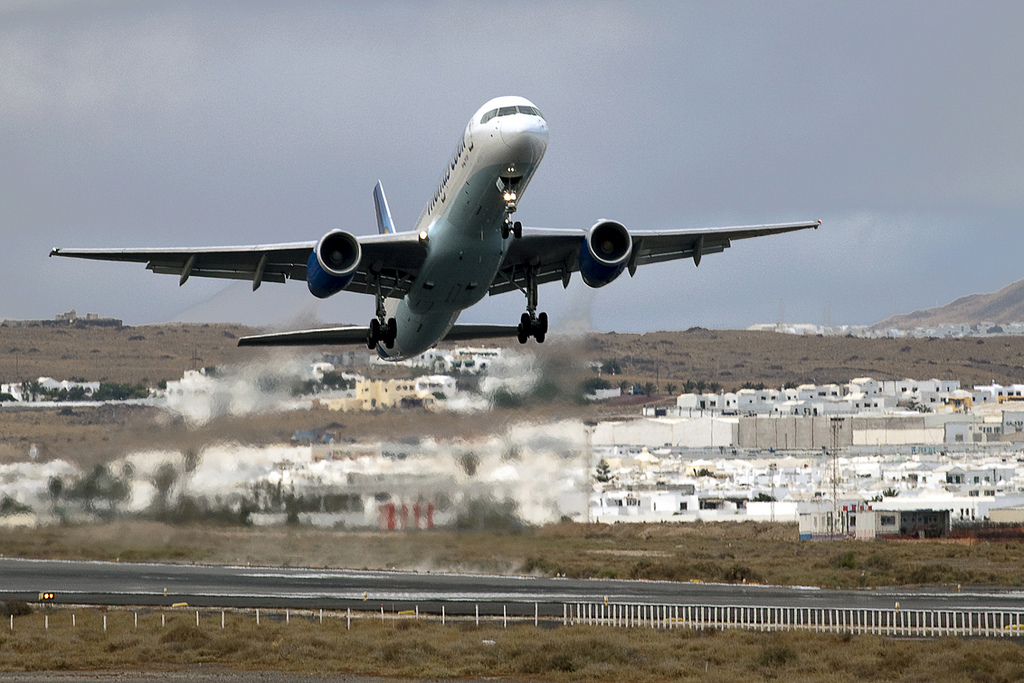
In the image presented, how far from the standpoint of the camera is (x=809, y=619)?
159 ft

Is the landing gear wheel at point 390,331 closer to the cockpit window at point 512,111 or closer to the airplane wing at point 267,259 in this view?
the airplane wing at point 267,259

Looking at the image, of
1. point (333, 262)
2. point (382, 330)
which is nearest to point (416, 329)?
point (382, 330)

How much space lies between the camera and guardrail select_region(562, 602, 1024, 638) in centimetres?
4666

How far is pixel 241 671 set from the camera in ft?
137

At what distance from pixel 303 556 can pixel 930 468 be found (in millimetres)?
91461

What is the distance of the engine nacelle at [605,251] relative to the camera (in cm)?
3650

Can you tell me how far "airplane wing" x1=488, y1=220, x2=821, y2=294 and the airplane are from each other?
0.04 meters

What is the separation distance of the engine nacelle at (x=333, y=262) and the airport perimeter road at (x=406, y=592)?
21.1m

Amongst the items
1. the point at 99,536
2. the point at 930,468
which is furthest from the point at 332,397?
the point at 930,468

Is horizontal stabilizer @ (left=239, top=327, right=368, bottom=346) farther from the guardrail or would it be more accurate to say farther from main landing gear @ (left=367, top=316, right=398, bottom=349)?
the guardrail

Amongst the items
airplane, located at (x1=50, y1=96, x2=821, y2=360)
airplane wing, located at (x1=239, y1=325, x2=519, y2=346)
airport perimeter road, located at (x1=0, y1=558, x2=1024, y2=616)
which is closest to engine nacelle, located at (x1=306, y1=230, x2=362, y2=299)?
airplane, located at (x1=50, y1=96, x2=821, y2=360)

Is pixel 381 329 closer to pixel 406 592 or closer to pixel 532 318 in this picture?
pixel 532 318

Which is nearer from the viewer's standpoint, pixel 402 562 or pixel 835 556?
pixel 402 562

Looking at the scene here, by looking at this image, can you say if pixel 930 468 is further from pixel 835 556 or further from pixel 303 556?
pixel 303 556
